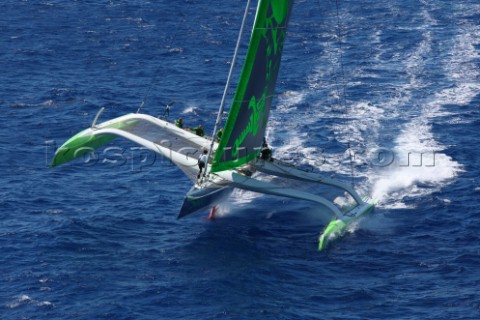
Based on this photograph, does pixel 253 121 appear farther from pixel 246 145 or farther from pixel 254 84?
pixel 254 84

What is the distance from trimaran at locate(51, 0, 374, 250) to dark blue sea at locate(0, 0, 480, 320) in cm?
190

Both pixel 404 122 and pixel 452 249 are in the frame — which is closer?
pixel 452 249

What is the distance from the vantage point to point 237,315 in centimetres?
3706

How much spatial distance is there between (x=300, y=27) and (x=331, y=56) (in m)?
7.77

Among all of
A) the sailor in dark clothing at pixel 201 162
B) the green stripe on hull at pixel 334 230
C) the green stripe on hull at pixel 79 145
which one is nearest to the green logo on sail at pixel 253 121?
the sailor in dark clothing at pixel 201 162

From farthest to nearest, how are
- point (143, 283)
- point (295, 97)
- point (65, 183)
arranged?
1. point (295, 97)
2. point (65, 183)
3. point (143, 283)

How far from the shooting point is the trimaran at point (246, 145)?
4200 centimetres

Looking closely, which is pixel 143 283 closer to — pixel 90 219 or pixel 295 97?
pixel 90 219

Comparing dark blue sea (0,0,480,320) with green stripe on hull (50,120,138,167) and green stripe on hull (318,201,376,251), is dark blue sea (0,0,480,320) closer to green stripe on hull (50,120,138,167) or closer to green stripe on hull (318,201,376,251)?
green stripe on hull (318,201,376,251)

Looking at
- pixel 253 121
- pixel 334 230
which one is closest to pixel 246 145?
pixel 253 121

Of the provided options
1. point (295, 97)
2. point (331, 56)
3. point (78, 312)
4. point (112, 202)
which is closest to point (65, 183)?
point (112, 202)

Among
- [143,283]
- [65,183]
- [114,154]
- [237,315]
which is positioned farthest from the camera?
[114,154]

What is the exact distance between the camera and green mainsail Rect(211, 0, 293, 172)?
4156 centimetres

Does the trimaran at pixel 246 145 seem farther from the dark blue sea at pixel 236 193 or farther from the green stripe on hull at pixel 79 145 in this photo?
the dark blue sea at pixel 236 193
